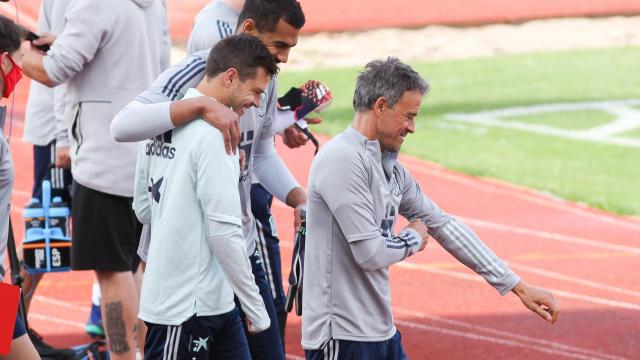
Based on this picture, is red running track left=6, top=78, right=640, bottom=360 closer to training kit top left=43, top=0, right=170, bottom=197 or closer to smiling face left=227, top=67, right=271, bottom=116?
training kit top left=43, top=0, right=170, bottom=197

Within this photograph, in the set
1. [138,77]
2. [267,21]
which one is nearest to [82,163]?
[138,77]

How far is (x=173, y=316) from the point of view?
15.3 feet

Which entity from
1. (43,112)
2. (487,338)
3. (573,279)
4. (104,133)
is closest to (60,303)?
(43,112)

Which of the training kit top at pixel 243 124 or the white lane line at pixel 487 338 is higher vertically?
the training kit top at pixel 243 124

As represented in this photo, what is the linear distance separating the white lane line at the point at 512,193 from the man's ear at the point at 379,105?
754cm

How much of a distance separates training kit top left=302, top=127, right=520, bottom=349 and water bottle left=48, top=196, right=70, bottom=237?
7.82 feet

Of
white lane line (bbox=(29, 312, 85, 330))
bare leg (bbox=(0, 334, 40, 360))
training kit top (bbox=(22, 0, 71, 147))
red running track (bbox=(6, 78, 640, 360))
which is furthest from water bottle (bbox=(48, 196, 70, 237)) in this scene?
bare leg (bbox=(0, 334, 40, 360))

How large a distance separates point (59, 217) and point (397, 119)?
279 centimetres

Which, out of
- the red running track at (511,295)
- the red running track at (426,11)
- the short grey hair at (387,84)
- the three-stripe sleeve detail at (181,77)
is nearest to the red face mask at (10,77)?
the three-stripe sleeve detail at (181,77)

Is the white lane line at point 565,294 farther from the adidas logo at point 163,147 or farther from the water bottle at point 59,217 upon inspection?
the adidas logo at point 163,147

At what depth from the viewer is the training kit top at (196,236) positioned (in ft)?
14.9

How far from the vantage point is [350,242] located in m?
4.80

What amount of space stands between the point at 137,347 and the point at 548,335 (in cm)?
290

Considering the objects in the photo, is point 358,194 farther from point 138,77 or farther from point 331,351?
point 138,77
